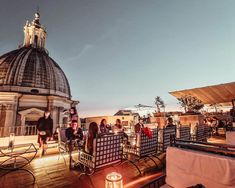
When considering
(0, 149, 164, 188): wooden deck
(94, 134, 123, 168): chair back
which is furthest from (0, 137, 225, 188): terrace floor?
(94, 134, 123, 168): chair back

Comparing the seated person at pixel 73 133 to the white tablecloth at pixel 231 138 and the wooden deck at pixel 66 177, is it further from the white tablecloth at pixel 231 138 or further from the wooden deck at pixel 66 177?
the white tablecloth at pixel 231 138

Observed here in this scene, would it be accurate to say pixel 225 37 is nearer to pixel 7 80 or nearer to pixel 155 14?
pixel 155 14

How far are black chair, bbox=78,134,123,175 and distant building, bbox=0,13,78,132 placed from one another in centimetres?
2226

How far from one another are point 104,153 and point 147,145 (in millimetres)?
1774

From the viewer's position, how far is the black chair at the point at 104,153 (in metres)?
3.57

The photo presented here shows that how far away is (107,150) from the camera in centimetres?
377

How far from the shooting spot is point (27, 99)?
73.5 ft

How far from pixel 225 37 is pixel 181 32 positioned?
447 centimetres

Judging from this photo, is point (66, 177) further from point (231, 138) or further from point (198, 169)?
point (231, 138)

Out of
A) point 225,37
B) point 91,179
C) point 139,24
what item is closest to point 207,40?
point 225,37

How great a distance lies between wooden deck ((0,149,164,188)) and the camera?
3742mm

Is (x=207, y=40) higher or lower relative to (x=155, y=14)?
lower

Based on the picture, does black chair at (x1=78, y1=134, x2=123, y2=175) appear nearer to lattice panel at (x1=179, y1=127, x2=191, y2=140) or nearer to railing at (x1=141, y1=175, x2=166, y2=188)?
railing at (x1=141, y1=175, x2=166, y2=188)

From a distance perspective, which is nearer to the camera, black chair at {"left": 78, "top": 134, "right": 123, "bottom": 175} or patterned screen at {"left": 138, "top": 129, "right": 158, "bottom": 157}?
black chair at {"left": 78, "top": 134, "right": 123, "bottom": 175}
